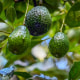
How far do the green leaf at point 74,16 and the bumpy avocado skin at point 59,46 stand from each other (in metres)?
0.20

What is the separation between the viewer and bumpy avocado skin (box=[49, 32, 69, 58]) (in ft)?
3.36

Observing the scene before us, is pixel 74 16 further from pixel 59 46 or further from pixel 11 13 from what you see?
pixel 11 13

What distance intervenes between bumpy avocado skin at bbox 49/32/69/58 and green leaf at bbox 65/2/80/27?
20 cm

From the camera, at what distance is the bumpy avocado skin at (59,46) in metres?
1.02

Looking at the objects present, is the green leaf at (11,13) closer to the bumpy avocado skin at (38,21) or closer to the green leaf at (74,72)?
the bumpy avocado skin at (38,21)

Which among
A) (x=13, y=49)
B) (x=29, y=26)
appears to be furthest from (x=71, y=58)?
(x=13, y=49)

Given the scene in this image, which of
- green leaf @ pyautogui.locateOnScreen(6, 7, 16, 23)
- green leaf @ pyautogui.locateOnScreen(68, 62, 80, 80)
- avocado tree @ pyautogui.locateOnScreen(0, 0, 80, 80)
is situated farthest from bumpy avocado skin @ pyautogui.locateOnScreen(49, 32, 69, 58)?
green leaf @ pyautogui.locateOnScreen(6, 7, 16, 23)

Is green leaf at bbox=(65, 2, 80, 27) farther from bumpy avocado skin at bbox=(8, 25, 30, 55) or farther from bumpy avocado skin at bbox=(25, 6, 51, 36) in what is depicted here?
bumpy avocado skin at bbox=(8, 25, 30, 55)

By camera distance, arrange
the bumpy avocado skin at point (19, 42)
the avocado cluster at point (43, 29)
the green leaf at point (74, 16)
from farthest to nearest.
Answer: the green leaf at point (74, 16)
the avocado cluster at point (43, 29)
the bumpy avocado skin at point (19, 42)

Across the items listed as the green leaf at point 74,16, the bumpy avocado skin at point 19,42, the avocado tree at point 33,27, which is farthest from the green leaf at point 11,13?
the green leaf at point 74,16

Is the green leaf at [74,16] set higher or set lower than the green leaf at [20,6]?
lower

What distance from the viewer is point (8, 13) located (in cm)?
108

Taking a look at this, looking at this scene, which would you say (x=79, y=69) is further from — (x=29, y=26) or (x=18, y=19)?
(x=18, y=19)

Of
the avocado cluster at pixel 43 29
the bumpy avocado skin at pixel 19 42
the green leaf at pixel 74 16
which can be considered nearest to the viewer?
the bumpy avocado skin at pixel 19 42
